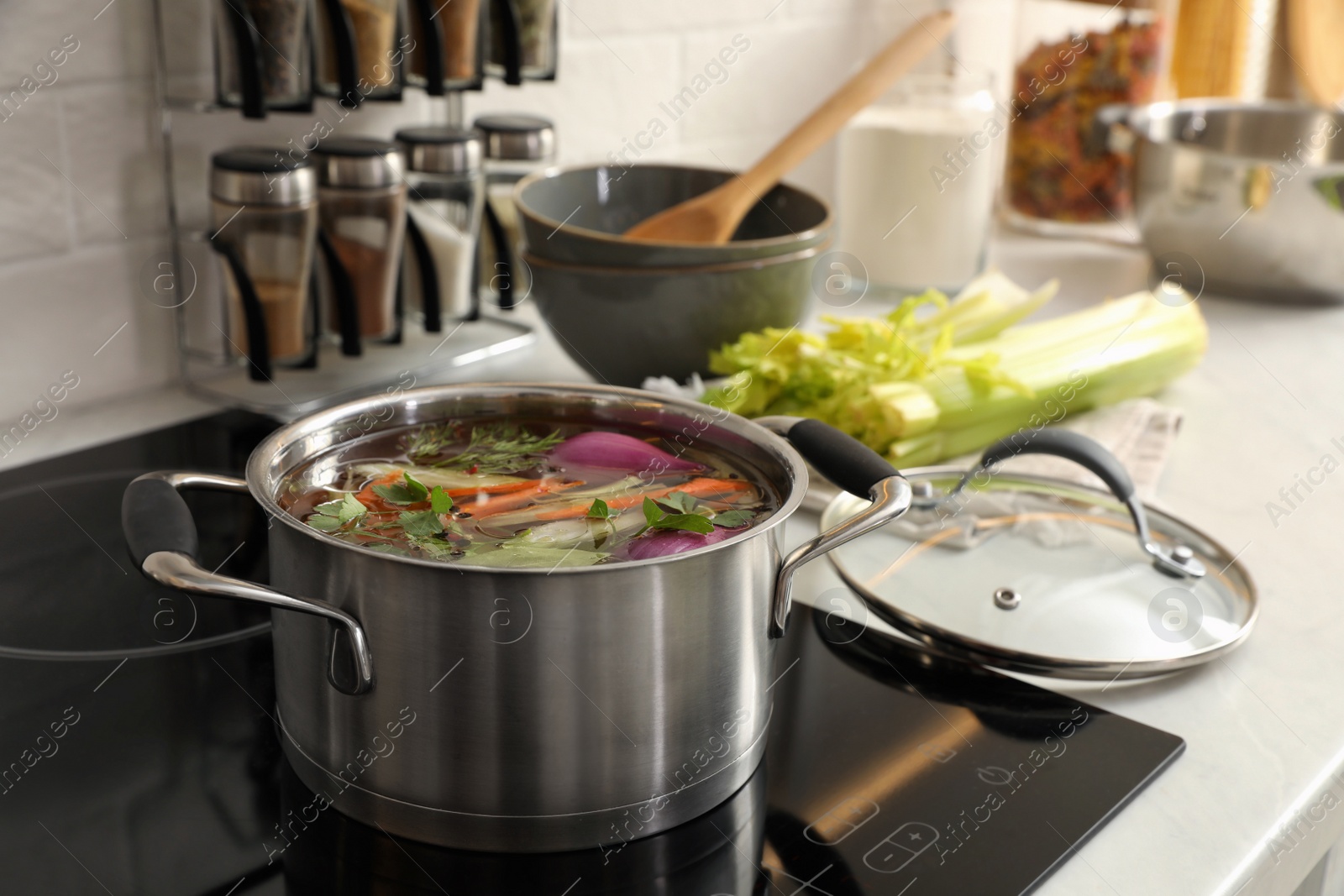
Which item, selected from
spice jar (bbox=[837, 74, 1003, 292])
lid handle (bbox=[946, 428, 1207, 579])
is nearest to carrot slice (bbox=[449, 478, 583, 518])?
lid handle (bbox=[946, 428, 1207, 579])

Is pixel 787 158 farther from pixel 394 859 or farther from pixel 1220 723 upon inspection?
pixel 394 859

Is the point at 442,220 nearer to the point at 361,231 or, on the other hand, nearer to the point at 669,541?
the point at 361,231

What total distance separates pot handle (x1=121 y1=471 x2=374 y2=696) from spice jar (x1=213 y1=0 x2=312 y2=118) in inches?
19.4

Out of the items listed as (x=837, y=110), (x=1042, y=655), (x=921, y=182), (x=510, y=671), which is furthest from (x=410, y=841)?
(x=921, y=182)

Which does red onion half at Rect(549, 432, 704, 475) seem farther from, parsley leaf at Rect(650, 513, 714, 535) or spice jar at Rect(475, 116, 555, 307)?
spice jar at Rect(475, 116, 555, 307)

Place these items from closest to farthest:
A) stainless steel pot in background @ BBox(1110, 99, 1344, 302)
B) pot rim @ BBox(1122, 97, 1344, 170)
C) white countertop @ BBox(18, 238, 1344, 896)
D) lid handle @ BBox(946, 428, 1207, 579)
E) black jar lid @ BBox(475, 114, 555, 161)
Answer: white countertop @ BBox(18, 238, 1344, 896) → lid handle @ BBox(946, 428, 1207, 579) → black jar lid @ BBox(475, 114, 555, 161) → stainless steel pot in background @ BBox(1110, 99, 1344, 302) → pot rim @ BBox(1122, 97, 1344, 170)

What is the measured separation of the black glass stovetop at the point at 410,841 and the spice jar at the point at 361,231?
12.9 inches

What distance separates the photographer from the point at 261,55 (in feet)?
3.25

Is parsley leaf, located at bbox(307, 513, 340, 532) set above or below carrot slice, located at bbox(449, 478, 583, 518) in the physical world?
above

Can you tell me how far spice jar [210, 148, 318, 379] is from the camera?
38.2 inches

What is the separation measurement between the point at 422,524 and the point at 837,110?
0.78 metres

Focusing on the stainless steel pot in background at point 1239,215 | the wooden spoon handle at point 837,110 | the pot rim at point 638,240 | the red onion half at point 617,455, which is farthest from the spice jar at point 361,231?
the stainless steel pot in background at point 1239,215

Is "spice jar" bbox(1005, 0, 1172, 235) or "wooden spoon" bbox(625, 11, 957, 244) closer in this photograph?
"wooden spoon" bbox(625, 11, 957, 244)

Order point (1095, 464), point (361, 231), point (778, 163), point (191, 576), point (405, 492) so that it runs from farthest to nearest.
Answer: point (778, 163) < point (361, 231) < point (1095, 464) < point (405, 492) < point (191, 576)
